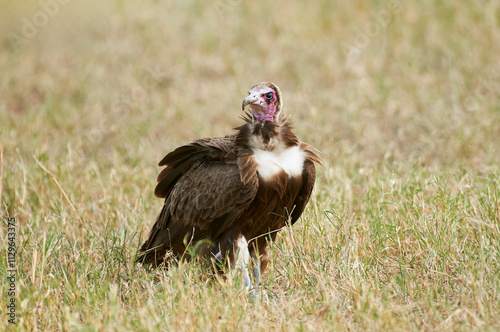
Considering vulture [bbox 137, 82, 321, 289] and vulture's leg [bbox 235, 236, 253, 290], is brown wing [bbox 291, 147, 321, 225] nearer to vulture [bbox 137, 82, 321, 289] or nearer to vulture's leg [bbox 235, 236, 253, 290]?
vulture [bbox 137, 82, 321, 289]

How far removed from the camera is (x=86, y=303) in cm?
356

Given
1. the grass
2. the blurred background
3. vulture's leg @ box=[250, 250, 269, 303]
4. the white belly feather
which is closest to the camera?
the grass

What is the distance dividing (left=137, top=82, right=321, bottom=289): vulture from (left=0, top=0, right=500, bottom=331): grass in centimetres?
19

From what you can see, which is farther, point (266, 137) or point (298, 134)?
point (298, 134)

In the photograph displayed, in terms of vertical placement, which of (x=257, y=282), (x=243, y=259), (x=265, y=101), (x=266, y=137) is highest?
(x=265, y=101)

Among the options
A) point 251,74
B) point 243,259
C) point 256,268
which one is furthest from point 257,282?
point 251,74

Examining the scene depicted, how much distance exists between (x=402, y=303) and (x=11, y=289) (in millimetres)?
2158

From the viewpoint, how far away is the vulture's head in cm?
387

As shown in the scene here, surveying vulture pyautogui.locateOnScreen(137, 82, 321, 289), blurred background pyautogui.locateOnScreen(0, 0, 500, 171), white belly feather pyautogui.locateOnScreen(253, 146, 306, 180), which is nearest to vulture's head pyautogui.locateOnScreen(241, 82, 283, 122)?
vulture pyautogui.locateOnScreen(137, 82, 321, 289)

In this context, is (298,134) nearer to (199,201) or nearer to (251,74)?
(251,74)

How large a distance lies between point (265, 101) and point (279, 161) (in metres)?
0.37

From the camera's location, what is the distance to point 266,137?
389 centimetres

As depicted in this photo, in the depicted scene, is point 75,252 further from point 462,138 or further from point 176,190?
point 462,138

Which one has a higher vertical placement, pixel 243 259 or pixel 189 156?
pixel 189 156
